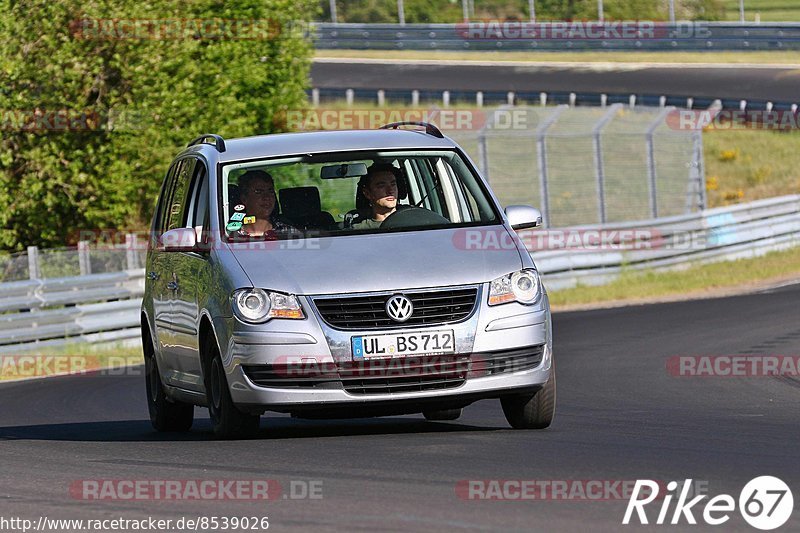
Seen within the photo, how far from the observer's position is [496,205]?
391 inches

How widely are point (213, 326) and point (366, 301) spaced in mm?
989

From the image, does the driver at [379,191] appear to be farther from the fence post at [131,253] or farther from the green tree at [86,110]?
the green tree at [86,110]

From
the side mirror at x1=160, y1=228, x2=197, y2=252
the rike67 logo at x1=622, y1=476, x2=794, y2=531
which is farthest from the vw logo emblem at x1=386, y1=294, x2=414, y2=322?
the rike67 logo at x1=622, y1=476, x2=794, y2=531

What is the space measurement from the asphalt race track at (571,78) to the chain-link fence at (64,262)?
3063 cm

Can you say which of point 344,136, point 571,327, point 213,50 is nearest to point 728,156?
point 213,50

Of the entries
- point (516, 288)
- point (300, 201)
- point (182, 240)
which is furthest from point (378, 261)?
point (182, 240)

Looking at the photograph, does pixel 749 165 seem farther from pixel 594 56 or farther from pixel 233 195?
pixel 233 195

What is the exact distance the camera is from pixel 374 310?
8.70 metres

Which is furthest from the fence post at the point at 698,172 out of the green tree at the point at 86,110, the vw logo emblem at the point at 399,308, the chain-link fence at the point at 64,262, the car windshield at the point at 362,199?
the vw logo emblem at the point at 399,308

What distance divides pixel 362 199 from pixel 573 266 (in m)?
16.5

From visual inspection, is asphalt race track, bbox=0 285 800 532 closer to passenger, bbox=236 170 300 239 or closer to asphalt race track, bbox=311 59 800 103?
passenger, bbox=236 170 300 239

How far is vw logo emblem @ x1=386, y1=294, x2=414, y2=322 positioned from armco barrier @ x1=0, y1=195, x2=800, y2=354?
12.0 metres

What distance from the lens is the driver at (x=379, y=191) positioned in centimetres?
983

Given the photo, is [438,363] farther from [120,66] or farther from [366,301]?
[120,66]
